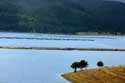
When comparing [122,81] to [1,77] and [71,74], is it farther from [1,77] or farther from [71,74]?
[1,77]

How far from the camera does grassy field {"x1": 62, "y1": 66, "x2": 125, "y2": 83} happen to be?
178 feet

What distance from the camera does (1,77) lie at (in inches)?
2292

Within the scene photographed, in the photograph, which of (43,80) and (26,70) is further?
(26,70)

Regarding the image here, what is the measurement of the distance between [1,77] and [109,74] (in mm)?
14767

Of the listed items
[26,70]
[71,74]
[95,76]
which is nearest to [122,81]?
[95,76]

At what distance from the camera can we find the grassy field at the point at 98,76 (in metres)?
54.3

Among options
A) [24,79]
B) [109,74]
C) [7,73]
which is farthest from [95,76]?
[7,73]

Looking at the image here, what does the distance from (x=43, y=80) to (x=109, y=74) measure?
9.06 metres

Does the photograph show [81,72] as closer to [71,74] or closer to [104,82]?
[71,74]

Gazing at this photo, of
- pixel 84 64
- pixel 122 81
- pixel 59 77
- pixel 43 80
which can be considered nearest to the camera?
pixel 122 81

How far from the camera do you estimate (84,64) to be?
66.4m

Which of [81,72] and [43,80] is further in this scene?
[81,72]

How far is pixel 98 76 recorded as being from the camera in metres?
57.3

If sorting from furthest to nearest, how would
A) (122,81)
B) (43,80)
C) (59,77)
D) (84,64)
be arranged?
(84,64) → (59,77) → (43,80) → (122,81)
